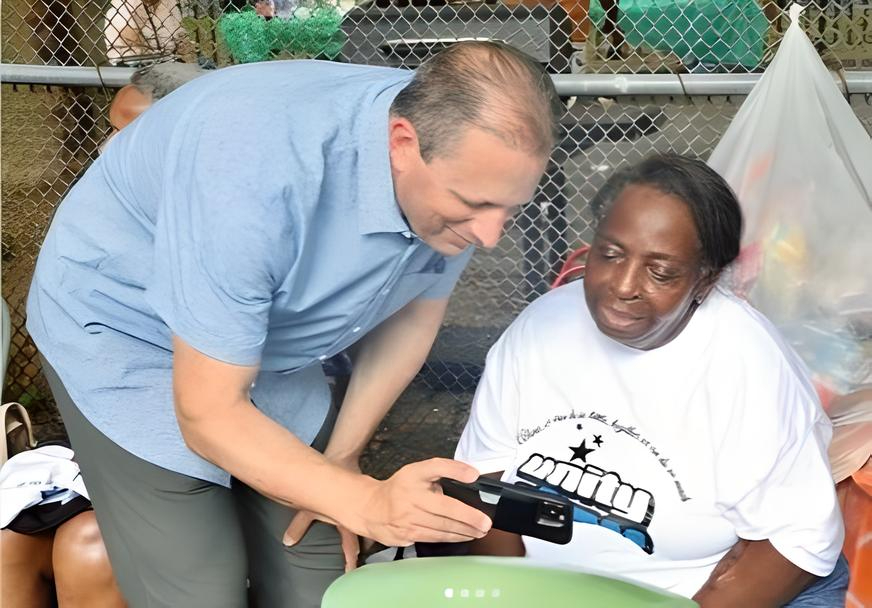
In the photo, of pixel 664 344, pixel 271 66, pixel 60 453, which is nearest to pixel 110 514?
pixel 60 453

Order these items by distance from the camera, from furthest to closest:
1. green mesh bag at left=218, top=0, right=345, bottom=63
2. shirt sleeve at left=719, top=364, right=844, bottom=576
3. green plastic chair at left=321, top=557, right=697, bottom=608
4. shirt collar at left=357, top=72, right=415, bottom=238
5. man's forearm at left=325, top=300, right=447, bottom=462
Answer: green mesh bag at left=218, top=0, right=345, bottom=63, man's forearm at left=325, top=300, right=447, bottom=462, shirt sleeve at left=719, top=364, right=844, bottom=576, shirt collar at left=357, top=72, right=415, bottom=238, green plastic chair at left=321, top=557, right=697, bottom=608

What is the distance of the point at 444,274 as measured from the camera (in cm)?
184

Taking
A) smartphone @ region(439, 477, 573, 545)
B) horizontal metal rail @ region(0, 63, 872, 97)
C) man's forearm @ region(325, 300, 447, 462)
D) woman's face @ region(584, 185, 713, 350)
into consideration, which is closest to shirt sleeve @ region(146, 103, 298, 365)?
smartphone @ region(439, 477, 573, 545)

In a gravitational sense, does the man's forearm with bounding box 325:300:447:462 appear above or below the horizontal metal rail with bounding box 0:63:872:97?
below

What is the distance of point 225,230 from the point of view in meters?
1.36

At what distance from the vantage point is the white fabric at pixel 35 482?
7.48 feet

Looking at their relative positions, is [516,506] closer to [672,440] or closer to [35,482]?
[672,440]

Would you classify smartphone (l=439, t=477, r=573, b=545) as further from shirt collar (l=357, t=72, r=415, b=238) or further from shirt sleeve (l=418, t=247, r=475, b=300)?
shirt sleeve (l=418, t=247, r=475, b=300)

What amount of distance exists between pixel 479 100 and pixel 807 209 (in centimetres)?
133

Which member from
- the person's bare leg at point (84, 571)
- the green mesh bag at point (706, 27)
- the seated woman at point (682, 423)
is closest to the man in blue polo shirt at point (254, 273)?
the seated woman at point (682, 423)

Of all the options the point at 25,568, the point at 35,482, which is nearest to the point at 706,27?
the point at 35,482

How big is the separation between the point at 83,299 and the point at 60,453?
35.6 inches

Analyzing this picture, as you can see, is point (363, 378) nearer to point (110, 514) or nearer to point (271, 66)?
point (110, 514)

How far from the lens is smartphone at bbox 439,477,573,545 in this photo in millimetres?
1418
